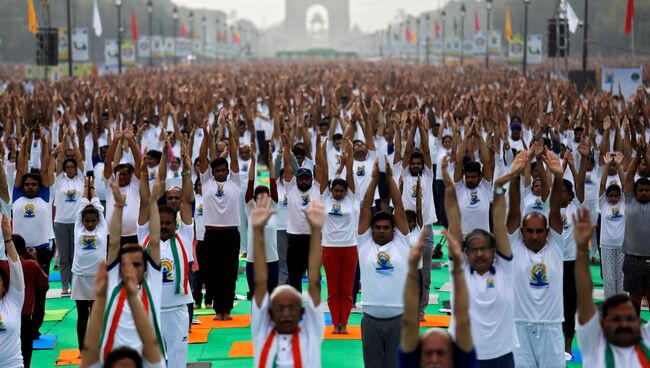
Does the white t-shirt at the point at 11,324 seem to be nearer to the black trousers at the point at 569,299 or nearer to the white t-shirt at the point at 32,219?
the white t-shirt at the point at 32,219

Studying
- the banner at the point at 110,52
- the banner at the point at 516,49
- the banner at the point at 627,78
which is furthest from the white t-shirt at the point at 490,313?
the banner at the point at 110,52

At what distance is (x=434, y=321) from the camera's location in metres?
11.5

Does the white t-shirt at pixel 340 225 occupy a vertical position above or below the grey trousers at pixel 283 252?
above

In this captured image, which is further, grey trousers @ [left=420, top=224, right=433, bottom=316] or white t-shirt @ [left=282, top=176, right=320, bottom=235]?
white t-shirt @ [left=282, top=176, right=320, bottom=235]

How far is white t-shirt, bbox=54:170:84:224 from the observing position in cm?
1234

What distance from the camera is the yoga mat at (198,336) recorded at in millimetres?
10945

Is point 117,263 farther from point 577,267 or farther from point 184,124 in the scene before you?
point 184,124

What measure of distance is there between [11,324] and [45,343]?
3599 millimetres

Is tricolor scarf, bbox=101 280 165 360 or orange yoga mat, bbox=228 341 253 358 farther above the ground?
tricolor scarf, bbox=101 280 165 360

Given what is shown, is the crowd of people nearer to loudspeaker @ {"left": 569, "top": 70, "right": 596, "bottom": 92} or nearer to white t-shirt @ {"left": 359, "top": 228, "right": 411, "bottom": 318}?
white t-shirt @ {"left": 359, "top": 228, "right": 411, "bottom": 318}

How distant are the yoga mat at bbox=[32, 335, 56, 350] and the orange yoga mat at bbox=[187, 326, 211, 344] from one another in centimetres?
→ 136

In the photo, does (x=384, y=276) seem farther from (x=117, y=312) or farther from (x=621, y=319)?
(x=621, y=319)

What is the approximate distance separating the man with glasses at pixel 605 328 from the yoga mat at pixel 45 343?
629cm

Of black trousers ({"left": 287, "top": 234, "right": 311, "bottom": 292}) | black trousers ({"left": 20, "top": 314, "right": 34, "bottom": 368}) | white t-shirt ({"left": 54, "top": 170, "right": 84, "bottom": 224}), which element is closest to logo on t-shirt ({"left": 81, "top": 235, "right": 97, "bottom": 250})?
black trousers ({"left": 20, "top": 314, "right": 34, "bottom": 368})
